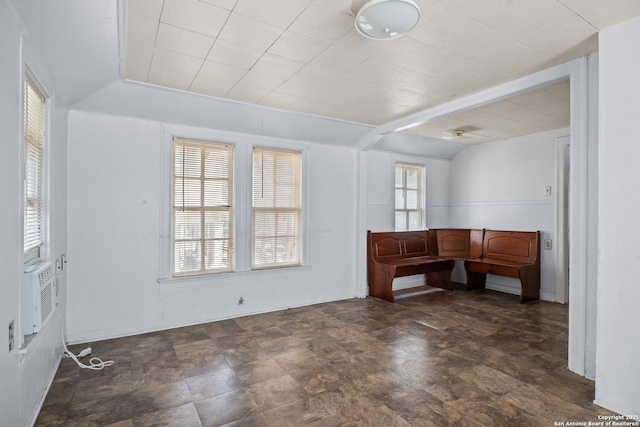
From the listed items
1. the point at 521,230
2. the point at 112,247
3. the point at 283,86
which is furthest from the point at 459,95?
the point at 112,247

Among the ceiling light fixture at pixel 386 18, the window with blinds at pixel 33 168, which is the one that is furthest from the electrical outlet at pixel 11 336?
the ceiling light fixture at pixel 386 18

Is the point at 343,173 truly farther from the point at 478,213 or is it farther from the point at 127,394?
the point at 127,394

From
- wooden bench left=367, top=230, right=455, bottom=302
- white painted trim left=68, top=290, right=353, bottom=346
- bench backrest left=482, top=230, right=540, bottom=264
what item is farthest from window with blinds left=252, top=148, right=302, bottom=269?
bench backrest left=482, top=230, right=540, bottom=264

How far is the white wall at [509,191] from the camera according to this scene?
552 cm

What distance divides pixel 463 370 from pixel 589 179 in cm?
191

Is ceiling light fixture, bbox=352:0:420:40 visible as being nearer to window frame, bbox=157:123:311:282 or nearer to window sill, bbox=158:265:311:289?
window frame, bbox=157:123:311:282

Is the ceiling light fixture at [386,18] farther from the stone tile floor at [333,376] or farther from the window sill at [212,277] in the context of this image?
the window sill at [212,277]

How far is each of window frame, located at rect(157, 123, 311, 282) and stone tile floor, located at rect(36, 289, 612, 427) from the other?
0.67 meters

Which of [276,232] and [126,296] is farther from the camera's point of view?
[276,232]

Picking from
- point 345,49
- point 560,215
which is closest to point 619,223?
point 345,49

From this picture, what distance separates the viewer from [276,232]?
199 inches

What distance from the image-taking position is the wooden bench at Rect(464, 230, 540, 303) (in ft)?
17.4

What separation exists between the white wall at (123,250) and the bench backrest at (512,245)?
399cm

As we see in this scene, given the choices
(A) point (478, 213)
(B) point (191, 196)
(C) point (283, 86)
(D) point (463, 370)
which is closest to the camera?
(D) point (463, 370)
